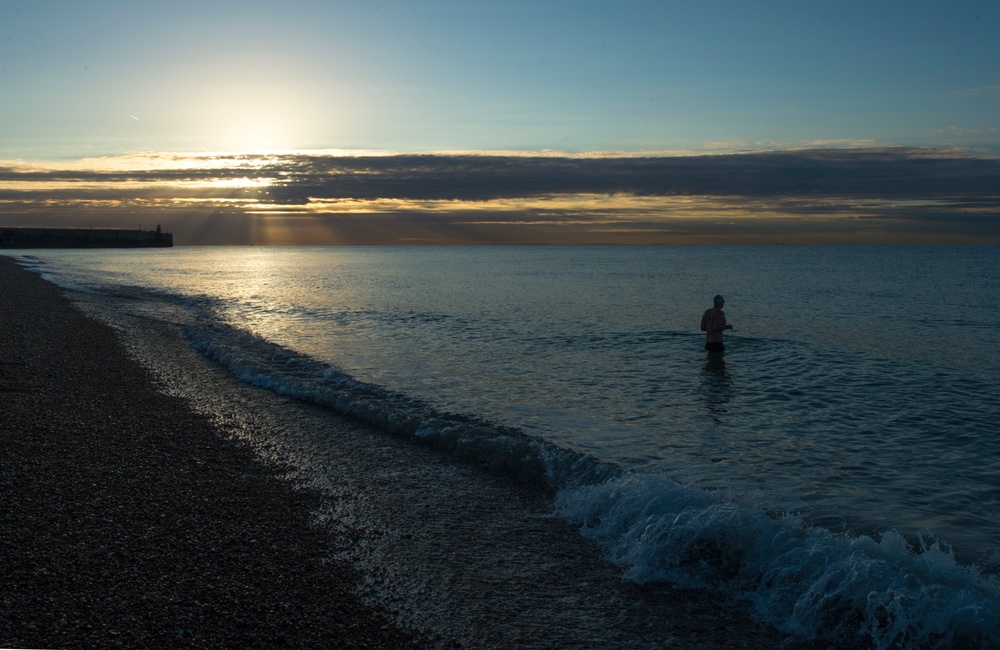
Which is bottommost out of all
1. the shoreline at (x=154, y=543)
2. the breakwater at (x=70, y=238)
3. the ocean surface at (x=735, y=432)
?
the ocean surface at (x=735, y=432)

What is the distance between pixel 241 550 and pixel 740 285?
62063mm

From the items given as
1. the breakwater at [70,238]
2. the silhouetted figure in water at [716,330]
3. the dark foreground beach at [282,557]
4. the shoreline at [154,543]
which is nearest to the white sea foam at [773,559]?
the dark foreground beach at [282,557]

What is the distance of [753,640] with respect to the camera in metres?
5.58

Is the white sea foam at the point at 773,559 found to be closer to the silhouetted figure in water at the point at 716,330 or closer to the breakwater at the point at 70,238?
the silhouetted figure in water at the point at 716,330

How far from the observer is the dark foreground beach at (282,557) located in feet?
17.7

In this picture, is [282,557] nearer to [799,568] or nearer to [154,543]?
[154,543]

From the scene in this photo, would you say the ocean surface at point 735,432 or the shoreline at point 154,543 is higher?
the shoreline at point 154,543

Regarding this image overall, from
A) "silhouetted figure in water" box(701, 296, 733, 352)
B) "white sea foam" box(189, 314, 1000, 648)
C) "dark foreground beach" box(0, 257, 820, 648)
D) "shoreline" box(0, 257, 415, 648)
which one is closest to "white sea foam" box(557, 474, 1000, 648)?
"white sea foam" box(189, 314, 1000, 648)

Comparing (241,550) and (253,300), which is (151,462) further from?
(253,300)

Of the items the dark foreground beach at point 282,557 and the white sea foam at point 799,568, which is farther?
the white sea foam at point 799,568

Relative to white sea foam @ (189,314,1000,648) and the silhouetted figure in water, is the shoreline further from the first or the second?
the silhouetted figure in water

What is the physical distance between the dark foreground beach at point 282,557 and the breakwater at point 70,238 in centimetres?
19570

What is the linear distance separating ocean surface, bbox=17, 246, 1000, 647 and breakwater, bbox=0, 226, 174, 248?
173592 millimetres

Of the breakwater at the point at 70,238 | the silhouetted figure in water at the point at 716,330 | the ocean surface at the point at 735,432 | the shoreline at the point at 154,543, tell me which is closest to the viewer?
the shoreline at the point at 154,543
